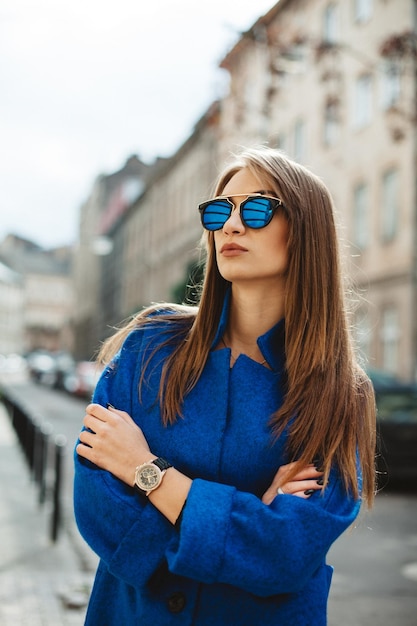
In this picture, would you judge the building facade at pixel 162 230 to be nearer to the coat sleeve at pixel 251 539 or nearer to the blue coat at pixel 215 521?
the blue coat at pixel 215 521

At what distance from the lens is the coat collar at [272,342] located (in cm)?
224

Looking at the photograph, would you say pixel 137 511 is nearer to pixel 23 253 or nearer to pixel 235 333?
pixel 235 333

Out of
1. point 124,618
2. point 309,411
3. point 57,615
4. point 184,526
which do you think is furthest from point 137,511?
point 57,615

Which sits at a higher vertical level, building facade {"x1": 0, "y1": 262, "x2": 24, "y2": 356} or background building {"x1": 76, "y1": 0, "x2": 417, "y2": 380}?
background building {"x1": 76, "y1": 0, "x2": 417, "y2": 380}

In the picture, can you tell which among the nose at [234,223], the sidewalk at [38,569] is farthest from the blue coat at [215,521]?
the sidewalk at [38,569]

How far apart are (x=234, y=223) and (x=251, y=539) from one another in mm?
811

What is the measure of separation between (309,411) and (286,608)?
48 cm

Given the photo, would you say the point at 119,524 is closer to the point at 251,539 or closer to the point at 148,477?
the point at 148,477

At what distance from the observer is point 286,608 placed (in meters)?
2.03

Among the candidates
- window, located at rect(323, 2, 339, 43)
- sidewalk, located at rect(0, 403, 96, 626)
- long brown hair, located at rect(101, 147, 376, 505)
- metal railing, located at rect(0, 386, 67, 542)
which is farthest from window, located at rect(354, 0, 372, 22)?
long brown hair, located at rect(101, 147, 376, 505)

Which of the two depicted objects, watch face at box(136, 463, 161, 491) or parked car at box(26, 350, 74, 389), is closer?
watch face at box(136, 463, 161, 491)

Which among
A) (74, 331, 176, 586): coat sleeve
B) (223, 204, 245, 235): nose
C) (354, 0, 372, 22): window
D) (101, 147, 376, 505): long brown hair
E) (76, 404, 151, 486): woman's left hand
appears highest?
(354, 0, 372, 22): window

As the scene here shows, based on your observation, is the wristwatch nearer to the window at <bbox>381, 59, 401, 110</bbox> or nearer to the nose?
the nose

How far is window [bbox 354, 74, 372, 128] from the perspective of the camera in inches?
962
